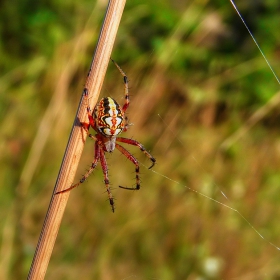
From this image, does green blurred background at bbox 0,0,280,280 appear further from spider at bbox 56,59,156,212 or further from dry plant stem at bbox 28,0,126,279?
dry plant stem at bbox 28,0,126,279

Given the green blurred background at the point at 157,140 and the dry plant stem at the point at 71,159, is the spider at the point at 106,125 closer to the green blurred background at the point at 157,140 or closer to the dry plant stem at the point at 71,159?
the dry plant stem at the point at 71,159

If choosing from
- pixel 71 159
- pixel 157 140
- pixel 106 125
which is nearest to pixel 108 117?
pixel 106 125

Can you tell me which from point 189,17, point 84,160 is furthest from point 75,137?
point 189,17

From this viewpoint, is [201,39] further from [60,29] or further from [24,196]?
[24,196]

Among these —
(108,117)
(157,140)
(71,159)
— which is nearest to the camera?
(71,159)

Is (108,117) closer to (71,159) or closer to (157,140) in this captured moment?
(71,159)

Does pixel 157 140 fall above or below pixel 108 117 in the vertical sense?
above
